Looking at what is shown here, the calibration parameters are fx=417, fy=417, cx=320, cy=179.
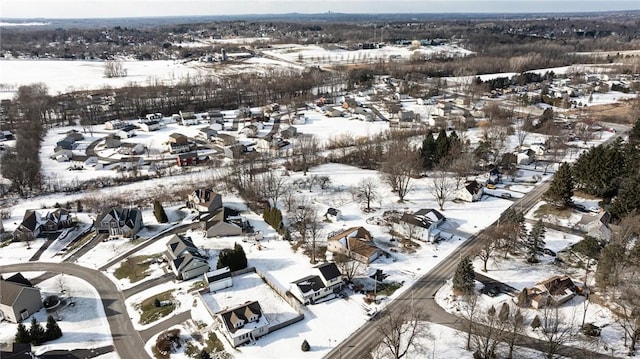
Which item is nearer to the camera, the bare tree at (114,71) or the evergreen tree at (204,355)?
the evergreen tree at (204,355)

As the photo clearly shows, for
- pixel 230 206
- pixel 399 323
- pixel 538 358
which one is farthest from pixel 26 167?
pixel 538 358

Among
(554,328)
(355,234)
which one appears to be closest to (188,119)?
(355,234)

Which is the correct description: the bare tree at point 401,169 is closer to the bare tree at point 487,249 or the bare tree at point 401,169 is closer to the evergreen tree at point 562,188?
the bare tree at point 487,249

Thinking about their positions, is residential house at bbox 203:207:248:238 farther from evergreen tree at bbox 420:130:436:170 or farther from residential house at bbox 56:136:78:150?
residential house at bbox 56:136:78:150

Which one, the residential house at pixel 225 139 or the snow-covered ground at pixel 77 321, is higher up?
the residential house at pixel 225 139

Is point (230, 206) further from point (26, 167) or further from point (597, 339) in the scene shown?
point (597, 339)

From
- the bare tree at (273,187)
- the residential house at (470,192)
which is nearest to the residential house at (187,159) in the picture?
the bare tree at (273,187)

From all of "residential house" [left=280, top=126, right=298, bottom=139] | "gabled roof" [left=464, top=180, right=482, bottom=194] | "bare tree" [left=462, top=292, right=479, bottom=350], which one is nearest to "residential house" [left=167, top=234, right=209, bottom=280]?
"bare tree" [left=462, top=292, right=479, bottom=350]
